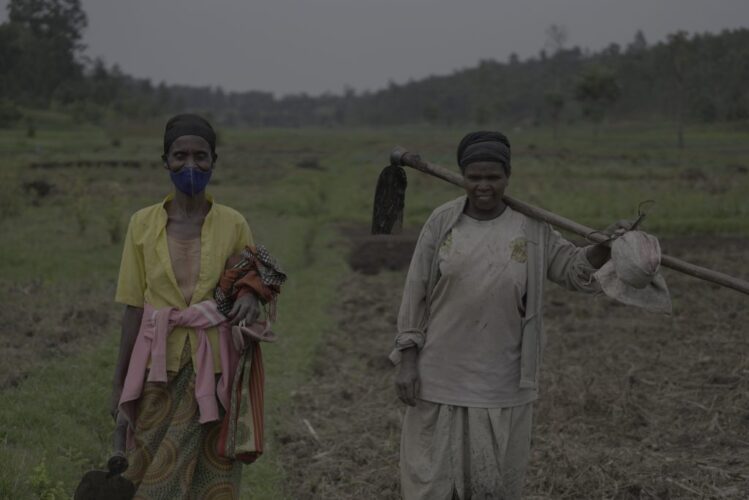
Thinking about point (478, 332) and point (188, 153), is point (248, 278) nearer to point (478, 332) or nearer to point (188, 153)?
point (188, 153)

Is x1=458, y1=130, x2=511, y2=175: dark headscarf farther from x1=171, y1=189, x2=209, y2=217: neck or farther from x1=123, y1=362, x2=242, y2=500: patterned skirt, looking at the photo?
x1=123, y1=362, x2=242, y2=500: patterned skirt

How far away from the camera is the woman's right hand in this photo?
3049mm

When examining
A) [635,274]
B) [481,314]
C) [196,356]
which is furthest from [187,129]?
[635,274]

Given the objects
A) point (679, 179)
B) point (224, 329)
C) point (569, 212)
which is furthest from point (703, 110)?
point (224, 329)

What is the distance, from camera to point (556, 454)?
4750 mm

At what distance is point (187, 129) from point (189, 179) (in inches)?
6.7

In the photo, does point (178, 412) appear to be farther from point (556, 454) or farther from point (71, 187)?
point (71, 187)

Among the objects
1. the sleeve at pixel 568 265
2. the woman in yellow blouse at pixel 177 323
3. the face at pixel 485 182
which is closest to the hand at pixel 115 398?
the woman in yellow blouse at pixel 177 323

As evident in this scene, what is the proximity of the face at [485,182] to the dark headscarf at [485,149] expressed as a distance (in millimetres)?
18

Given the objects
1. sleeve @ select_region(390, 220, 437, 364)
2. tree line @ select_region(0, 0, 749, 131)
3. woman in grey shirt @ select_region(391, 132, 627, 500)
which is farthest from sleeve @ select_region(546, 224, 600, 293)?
tree line @ select_region(0, 0, 749, 131)

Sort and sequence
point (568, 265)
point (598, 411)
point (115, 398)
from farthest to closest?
point (598, 411) → point (568, 265) → point (115, 398)

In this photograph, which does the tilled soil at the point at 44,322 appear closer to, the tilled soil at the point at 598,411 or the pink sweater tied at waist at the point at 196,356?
the tilled soil at the point at 598,411

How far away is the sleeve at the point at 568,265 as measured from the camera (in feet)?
9.78

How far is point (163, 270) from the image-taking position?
284 centimetres
